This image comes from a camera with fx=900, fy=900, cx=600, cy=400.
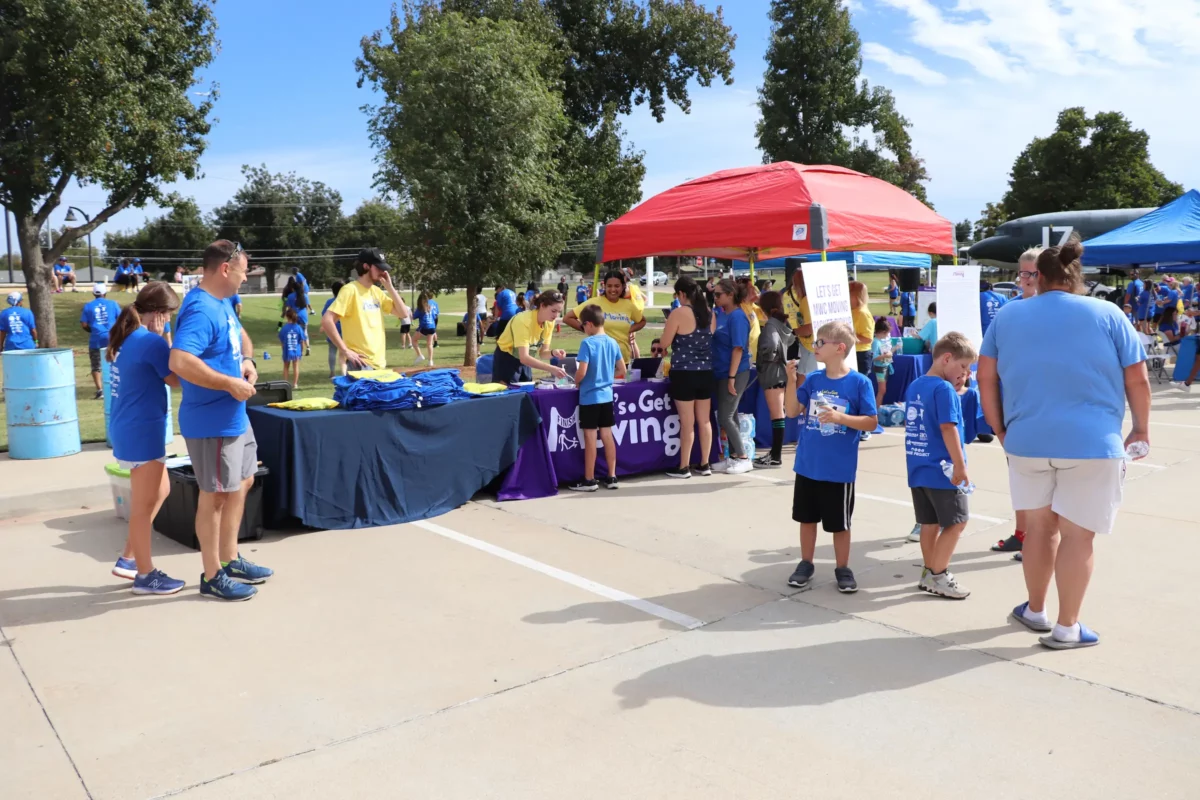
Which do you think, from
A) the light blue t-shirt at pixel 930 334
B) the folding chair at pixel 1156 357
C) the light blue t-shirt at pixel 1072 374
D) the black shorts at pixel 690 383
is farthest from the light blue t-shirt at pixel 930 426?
the folding chair at pixel 1156 357

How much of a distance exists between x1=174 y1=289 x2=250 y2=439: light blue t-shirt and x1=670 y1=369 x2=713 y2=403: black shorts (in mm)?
4281

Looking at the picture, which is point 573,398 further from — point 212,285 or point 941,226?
point 941,226

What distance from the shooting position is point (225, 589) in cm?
490

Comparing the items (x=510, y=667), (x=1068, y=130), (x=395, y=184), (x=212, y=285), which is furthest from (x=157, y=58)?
(x=1068, y=130)

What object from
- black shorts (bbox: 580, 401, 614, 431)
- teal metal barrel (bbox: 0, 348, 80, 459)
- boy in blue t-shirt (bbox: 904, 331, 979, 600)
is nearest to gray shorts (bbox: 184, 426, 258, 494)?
black shorts (bbox: 580, 401, 614, 431)

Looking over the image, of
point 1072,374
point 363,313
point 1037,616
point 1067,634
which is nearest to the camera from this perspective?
point 1072,374

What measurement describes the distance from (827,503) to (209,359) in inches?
134

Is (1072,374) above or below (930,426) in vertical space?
above

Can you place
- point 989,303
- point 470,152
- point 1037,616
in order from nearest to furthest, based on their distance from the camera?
1. point 1037,616
2. point 989,303
3. point 470,152

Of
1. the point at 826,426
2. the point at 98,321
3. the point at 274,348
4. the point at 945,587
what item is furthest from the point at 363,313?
the point at 274,348

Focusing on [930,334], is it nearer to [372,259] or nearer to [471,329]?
[372,259]

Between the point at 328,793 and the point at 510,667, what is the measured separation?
115 centimetres

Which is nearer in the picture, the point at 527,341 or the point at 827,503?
the point at 827,503

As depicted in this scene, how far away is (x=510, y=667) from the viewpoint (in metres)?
4.04
